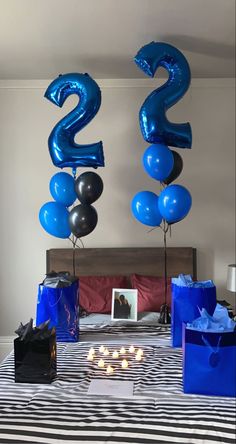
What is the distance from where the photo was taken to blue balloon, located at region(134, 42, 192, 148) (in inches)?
109

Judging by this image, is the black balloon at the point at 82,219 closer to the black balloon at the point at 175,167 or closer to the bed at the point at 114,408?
the black balloon at the point at 175,167

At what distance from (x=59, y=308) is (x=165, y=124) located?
1351 mm

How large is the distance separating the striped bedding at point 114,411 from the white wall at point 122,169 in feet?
6.19

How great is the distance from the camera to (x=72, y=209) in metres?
2.92

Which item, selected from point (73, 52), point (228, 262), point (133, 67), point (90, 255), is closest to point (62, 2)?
point (73, 52)

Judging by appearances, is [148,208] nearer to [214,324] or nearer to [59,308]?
[59,308]

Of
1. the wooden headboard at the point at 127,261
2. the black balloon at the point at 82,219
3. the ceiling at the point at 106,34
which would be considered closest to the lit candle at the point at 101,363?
the black balloon at the point at 82,219

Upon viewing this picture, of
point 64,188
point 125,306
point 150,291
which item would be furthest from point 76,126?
point 150,291

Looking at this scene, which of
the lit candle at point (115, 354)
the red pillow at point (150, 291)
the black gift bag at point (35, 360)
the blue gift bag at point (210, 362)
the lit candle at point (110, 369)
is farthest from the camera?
the red pillow at point (150, 291)

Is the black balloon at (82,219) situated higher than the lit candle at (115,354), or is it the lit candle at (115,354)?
the black balloon at (82,219)

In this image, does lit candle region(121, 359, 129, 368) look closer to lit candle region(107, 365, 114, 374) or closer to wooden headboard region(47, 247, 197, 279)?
lit candle region(107, 365, 114, 374)

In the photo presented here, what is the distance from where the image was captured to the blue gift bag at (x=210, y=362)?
5.33ft

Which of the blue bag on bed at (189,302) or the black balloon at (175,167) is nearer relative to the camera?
the blue bag on bed at (189,302)

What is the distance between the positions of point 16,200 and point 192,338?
252 cm
